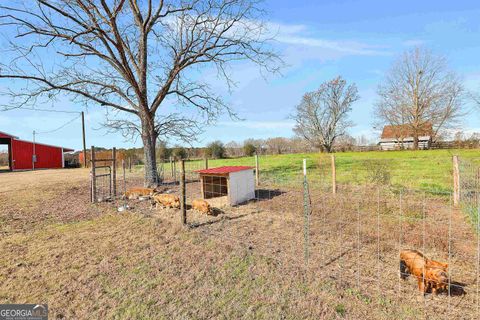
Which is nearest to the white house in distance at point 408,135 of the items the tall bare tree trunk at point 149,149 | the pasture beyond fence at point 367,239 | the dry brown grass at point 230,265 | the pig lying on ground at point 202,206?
the pasture beyond fence at point 367,239

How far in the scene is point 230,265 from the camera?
4.05 metres

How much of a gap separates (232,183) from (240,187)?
0.46 meters

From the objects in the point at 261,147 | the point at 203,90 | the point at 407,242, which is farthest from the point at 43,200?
the point at 261,147

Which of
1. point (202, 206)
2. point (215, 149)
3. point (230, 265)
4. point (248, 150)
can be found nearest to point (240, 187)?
point (202, 206)

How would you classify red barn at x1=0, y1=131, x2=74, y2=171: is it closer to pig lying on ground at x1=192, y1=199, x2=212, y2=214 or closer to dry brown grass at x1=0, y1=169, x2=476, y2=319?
dry brown grass at x1=0, y1=169, x2=476, y2=319

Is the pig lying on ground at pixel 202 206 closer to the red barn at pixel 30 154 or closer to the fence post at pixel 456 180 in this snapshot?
the fence post at pixel 456 180

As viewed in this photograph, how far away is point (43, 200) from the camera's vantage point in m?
9.91

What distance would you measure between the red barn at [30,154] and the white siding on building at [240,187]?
3096 cm

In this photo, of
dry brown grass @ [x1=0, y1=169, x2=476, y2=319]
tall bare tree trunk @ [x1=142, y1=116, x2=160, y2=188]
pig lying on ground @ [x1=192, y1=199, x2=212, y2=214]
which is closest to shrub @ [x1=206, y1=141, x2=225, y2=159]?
tall bare tree trunk @ [x1=142, y1=116, x2=160, y2=188]

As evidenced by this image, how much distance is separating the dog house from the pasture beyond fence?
0.34m

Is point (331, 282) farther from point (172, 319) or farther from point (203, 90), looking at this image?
point (203, 90)

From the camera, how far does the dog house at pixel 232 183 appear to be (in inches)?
321

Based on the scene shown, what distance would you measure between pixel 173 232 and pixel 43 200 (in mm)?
7111

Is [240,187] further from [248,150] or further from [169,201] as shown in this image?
[248,150]
